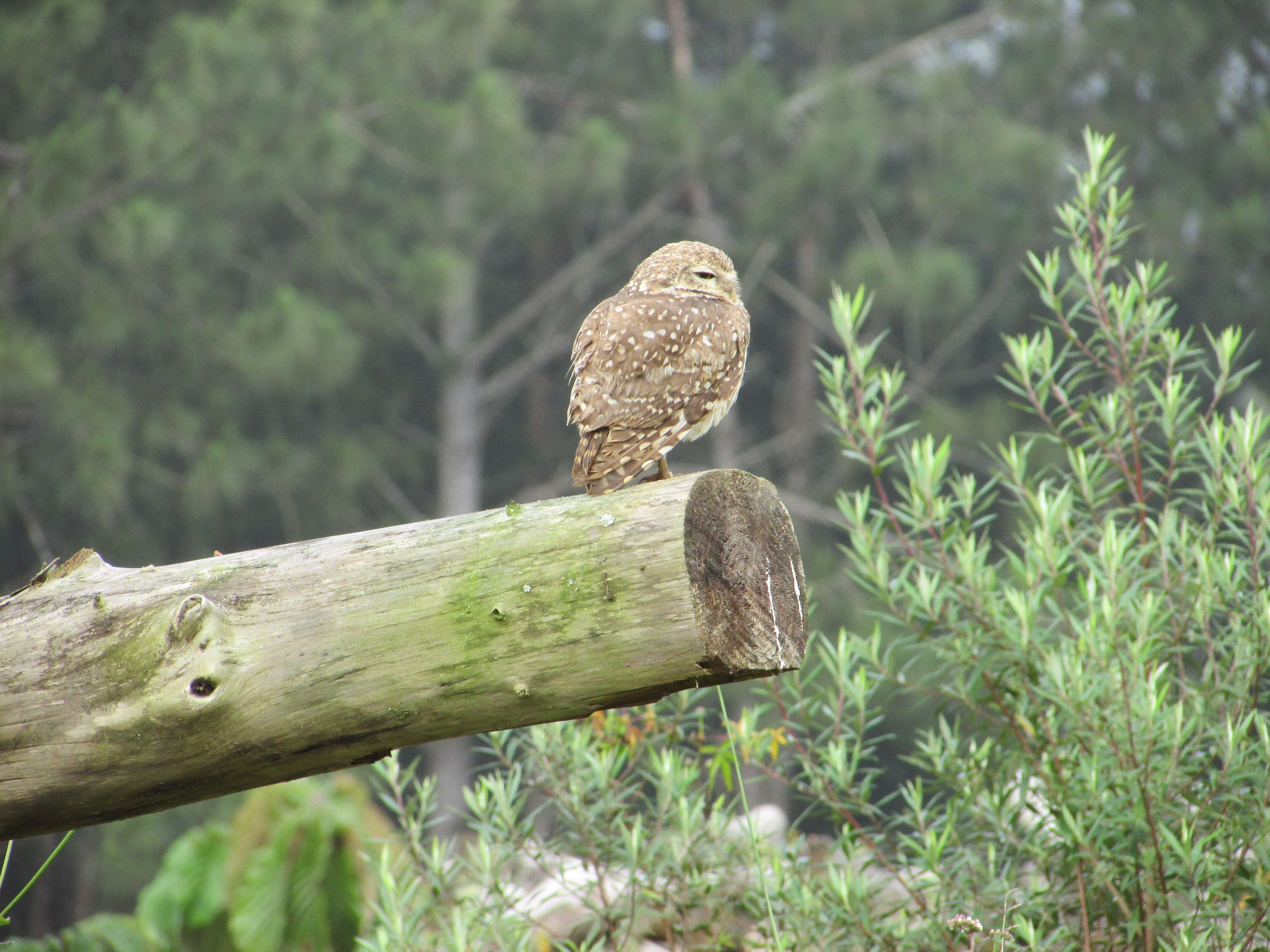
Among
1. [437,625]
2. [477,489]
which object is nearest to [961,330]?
[477,489]

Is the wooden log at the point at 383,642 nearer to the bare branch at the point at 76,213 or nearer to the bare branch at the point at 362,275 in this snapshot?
the bare branch at the point at 76,213

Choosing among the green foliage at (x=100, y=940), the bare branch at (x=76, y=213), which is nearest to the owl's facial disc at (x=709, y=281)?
the green foliage at (x=100, y=940)

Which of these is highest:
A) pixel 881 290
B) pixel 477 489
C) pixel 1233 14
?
pixel 1233 14

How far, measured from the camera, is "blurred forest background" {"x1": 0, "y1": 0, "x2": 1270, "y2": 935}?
9758 millimetres

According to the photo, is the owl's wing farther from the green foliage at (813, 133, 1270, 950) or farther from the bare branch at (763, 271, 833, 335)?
the bare branch at (763, 271, 833, 335)

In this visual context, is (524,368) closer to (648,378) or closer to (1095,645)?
(648,378)

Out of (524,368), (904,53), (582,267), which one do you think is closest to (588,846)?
(524,368)

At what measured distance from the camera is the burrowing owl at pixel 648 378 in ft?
8.29

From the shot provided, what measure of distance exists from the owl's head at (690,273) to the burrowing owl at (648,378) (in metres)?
0.12

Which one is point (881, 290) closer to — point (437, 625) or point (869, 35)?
point (869, 35)

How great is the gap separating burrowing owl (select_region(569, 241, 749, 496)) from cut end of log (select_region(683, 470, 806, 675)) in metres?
0.64

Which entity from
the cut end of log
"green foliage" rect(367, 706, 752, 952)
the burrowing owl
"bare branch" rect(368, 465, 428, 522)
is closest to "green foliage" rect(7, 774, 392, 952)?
"green foliage" rect(367, 706, 752, 952)

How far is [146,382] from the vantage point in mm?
11000

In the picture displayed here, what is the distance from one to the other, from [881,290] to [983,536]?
30.8 feet
